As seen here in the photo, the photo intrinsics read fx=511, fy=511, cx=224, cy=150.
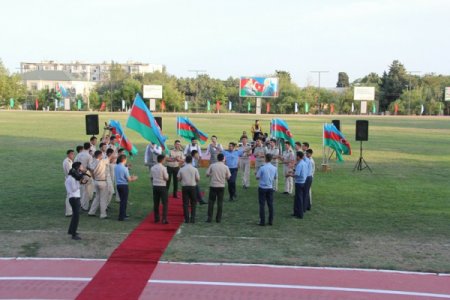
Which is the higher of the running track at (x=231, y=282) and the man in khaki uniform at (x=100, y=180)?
the man in khaki uniform at (x=100, y=180)

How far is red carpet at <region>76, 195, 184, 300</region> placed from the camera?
8367 mm

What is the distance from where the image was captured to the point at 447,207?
1538cm

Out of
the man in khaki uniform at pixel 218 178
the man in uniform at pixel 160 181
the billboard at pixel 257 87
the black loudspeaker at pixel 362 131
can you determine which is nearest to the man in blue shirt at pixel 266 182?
the man in khaki uniform at pixel 218 178

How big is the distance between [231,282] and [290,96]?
370ft

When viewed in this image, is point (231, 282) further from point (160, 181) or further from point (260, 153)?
point (260, 153)

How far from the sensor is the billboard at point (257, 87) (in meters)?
98.4

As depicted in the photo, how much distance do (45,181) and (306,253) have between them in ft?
38.8

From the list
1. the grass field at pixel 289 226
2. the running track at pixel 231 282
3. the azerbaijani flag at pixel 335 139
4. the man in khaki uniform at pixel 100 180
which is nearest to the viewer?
the running track at pixel 231 282

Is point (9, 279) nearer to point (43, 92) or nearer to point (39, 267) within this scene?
point (39, 267)

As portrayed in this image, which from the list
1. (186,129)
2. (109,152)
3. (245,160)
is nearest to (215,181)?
(109,152)

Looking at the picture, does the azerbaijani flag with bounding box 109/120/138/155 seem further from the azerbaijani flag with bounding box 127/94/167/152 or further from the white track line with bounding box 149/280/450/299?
the white track line with bounding box 149/280/450/299

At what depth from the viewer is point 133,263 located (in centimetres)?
981

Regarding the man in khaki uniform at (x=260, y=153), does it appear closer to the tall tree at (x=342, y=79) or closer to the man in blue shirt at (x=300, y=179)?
the man in blue shirt at (x=300, y=179)

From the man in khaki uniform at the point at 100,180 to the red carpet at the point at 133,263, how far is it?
1262mm
